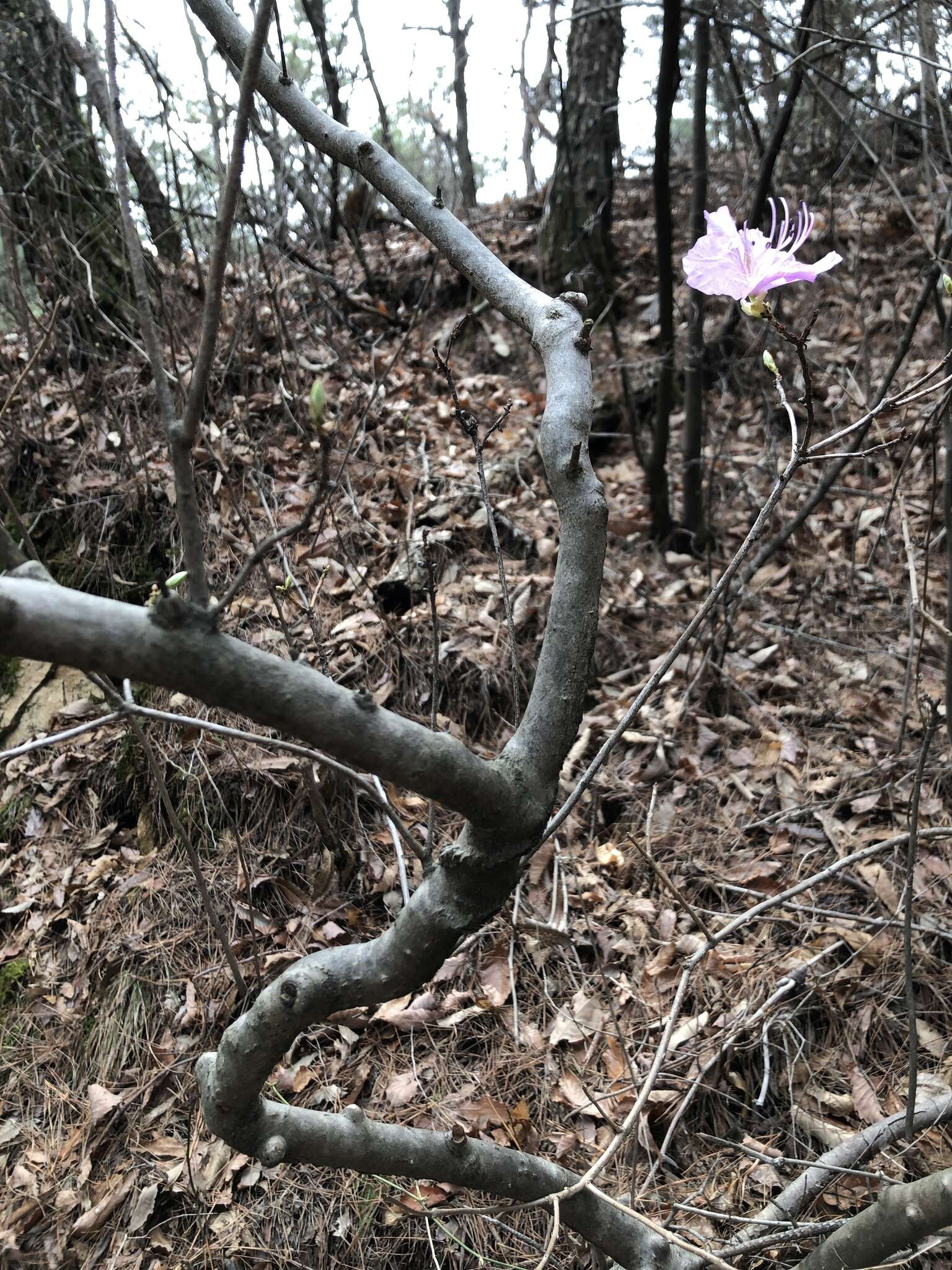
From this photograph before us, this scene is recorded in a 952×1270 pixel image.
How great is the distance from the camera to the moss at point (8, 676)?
3.38 m

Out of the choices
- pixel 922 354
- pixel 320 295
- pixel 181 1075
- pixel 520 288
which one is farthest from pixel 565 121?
pixel 181 1075

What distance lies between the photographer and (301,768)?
104 inches

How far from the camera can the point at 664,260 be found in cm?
362

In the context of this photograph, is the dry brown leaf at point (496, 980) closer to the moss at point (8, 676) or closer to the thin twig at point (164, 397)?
the thin twig at point (164, 397)

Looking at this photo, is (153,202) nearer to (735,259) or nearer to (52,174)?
(52,174)

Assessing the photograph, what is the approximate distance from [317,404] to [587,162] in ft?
15.0

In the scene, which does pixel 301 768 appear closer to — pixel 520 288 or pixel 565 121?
pixel 520 288

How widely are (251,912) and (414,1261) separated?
977 millimetres

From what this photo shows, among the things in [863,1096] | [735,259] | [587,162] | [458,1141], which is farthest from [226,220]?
[587,162]

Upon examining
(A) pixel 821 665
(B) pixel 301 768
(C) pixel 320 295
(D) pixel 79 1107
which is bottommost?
(D) pixel 79 1107

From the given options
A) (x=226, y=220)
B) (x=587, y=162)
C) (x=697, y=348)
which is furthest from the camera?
(x=587, y=162)

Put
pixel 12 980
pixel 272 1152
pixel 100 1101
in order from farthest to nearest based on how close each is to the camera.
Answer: pixel 12 980, pixel 100 1101, pixel 272 1152

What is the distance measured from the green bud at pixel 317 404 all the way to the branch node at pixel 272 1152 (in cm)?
119

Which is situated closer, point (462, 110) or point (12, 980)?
point (12, 980)
